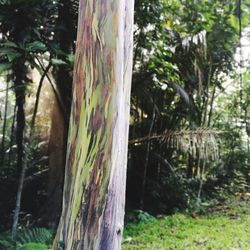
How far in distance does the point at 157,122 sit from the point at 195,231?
182cm

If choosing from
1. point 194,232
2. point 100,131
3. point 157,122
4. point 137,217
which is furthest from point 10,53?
point 157,122

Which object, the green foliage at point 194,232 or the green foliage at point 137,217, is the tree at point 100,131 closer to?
the green foliage at point 194,232

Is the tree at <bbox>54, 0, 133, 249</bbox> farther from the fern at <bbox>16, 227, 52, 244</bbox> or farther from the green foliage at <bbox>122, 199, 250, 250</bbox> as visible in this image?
the green foliage at <bbox>122, 199, 250, 250</bbox>

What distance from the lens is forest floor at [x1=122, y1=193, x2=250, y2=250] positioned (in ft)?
10.6

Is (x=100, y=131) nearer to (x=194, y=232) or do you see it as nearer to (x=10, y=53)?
(x=10, y=53)

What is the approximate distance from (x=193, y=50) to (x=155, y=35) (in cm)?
76

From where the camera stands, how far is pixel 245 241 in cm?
324

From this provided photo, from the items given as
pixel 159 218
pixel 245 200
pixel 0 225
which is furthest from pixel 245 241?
pixel 0 225

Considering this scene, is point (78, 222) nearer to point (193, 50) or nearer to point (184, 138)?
point (184, 138)

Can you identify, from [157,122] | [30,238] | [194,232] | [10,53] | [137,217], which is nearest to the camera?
[10,53]

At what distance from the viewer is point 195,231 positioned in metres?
3.64

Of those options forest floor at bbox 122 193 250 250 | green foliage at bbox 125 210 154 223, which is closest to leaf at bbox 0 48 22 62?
forest floor at bbox 122 193 250 250

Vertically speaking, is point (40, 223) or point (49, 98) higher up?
point (49, 98)

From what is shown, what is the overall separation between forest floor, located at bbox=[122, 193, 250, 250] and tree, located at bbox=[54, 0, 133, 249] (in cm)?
166
